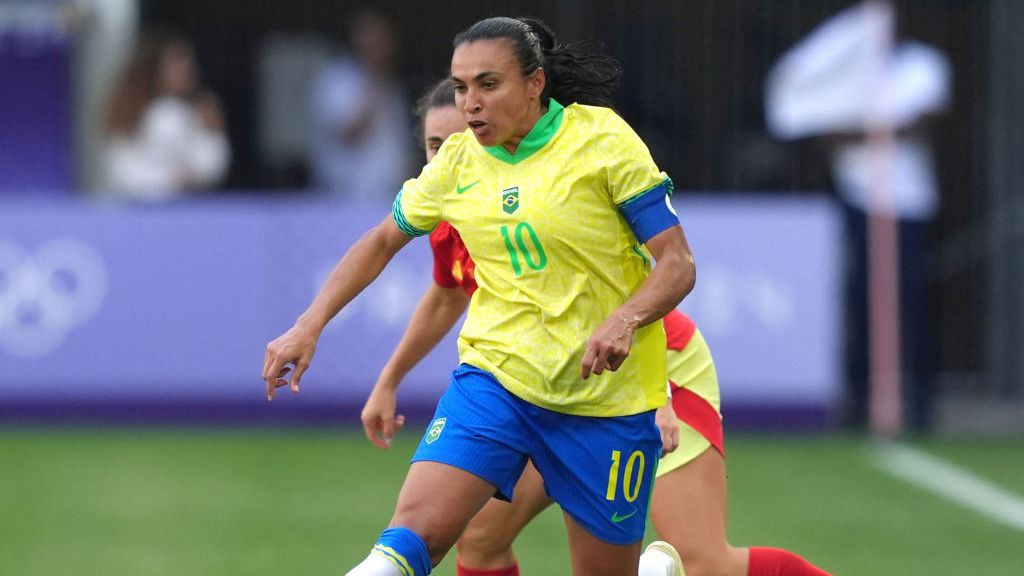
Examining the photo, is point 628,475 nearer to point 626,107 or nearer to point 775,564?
point 775,564

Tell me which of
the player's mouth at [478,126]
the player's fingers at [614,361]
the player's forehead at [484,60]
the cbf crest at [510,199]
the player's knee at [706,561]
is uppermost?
the player's forehead at [484,60]

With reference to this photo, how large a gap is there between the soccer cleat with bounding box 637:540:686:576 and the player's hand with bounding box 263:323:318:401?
1.25 meters

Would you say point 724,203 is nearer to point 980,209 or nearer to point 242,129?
point 980,209

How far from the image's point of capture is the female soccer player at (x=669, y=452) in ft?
20.2

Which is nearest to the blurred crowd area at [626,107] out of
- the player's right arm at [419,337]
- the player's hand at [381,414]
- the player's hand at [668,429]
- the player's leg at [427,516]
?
the player's right arm at [419,337]

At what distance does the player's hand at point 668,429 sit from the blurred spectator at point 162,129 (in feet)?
27.2

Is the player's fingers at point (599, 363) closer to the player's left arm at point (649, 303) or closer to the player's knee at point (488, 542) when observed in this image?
the player's left arm at point (649, 303)

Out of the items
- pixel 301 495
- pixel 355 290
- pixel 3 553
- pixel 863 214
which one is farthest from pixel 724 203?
pixel 355 290

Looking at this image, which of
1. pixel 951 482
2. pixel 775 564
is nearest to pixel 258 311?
pixel 951 482

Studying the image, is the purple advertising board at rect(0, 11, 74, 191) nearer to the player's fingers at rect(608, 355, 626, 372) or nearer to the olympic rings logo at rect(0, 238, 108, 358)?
the olympic rings logo at rect(0, 238, 108, 358)

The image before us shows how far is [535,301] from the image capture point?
18.0 feet

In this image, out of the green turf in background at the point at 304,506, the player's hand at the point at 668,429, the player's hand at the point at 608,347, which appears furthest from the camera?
the green turf in background at the point at 304,506

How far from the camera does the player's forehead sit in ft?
17.8

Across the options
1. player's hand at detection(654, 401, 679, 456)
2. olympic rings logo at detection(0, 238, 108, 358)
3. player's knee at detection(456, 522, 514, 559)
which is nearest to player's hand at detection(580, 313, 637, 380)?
player's hand at detection(654, 401, 679, 456)
